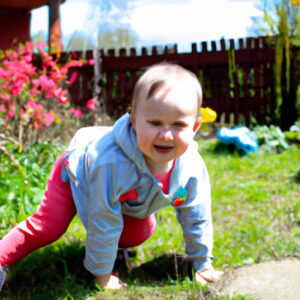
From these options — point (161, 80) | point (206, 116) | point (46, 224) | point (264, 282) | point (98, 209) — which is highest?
point (161, 80)

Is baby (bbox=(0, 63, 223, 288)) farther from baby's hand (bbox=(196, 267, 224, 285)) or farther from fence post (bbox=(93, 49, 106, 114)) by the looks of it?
fence post (bbox=(93, 49, 106, 114))

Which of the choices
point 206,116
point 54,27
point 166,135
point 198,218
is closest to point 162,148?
point 166,135

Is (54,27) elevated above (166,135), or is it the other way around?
(54,27)

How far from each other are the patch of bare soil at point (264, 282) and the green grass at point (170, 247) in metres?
0.13

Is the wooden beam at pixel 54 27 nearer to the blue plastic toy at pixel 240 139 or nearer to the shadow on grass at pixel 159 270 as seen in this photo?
the blue plastic toy at pixel 240 139

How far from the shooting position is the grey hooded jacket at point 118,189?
2.33 meters

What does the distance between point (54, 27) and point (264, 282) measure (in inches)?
248

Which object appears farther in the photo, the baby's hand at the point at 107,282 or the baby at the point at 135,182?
the baby's hand at the point at 107,282

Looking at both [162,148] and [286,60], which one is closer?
[162,148]

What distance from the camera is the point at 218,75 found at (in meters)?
8.22

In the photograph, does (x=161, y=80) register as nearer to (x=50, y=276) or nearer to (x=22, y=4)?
(x=50, y=276)

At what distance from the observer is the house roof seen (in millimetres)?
7341

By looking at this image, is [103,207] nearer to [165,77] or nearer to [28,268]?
[165,77]

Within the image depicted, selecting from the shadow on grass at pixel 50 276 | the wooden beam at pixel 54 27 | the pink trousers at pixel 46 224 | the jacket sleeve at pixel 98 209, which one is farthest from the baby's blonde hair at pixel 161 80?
the wooden beam at pixel 54 27
